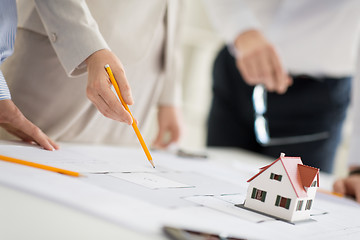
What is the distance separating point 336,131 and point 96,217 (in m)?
1.26

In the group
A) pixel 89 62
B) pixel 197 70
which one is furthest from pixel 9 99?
pixel 197 70

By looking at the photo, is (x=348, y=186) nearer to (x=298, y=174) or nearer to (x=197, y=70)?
(x=298, y=174)

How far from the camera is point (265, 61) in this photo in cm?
123

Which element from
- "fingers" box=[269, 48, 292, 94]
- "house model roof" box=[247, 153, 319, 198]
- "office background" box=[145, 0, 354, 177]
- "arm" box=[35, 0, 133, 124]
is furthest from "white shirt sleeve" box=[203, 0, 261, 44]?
"office background" box=[145, 0, 354, 177]

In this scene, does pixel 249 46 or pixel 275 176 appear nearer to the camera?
pixel 275 176

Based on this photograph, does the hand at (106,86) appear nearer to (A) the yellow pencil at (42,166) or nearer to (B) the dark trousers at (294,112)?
(A) the yellow pencil at (42,166)

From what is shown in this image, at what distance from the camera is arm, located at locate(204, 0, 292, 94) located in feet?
4.03

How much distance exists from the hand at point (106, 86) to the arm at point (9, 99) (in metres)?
0.13

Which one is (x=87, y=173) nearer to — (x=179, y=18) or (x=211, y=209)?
(x=211, y=209)

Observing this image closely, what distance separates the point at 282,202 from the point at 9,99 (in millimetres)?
481

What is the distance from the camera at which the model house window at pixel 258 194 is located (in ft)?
1.98

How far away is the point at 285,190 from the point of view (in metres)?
0.58

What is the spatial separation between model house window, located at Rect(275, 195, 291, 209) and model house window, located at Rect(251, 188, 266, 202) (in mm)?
20

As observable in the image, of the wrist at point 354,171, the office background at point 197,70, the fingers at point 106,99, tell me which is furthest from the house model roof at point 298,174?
the office background at point 197,70
